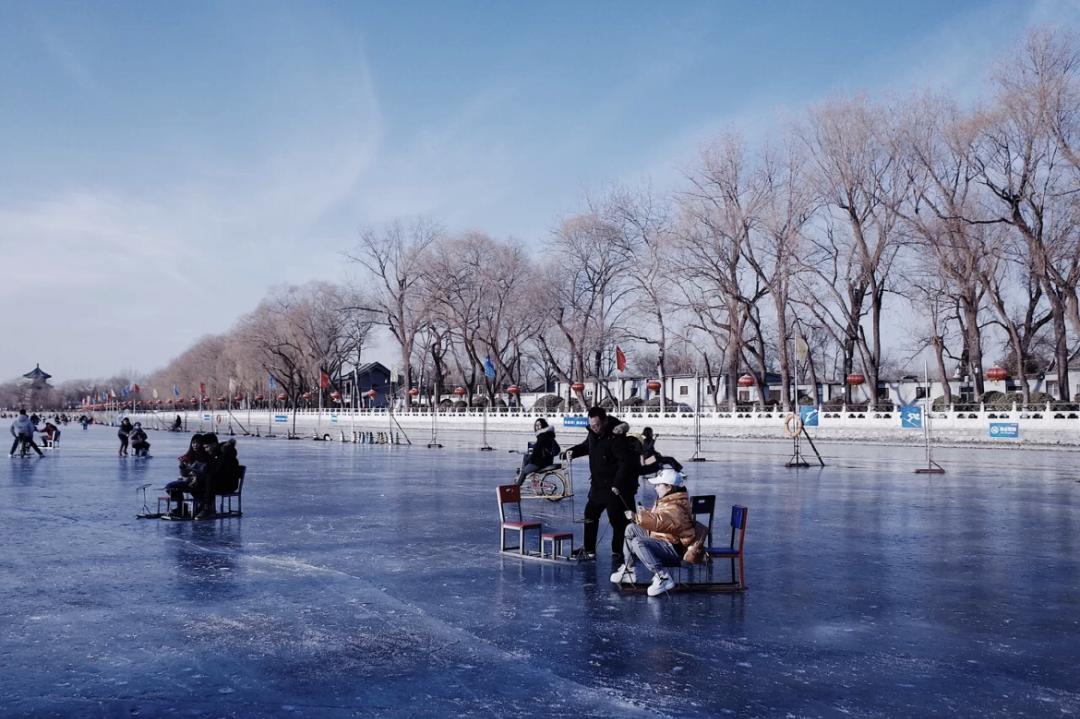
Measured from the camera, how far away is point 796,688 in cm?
550

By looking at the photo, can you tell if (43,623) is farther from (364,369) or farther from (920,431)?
(364,369)

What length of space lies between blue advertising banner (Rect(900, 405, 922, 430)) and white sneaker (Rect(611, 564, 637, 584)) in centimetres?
3706

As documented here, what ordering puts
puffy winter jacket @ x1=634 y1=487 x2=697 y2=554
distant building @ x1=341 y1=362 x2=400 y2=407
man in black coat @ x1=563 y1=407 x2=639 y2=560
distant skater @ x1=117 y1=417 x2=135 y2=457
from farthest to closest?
distant building @ x1=341 y1=362 x2=400 y2=407 < distant skater @ x1=117 y1=417 x2=135 y2=457 < man in black coat @ x1=563 y1=407 x2=639 y2=560 < puffy winter jacket @ x1=634 y1=487 x2=697 y2=554

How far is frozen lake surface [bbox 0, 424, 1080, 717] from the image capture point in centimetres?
534

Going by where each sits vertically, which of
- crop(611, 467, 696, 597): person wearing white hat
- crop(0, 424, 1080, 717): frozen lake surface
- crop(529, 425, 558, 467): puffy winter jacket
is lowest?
crop(0, 424, 1080, 717): frozen lake surface

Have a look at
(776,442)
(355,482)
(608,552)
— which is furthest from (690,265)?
(608,552)

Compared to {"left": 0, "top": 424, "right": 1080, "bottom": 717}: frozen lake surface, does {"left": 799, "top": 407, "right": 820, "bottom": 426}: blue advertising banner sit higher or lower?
higher

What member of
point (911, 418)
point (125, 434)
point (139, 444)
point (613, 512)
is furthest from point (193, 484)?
point (911, 418)

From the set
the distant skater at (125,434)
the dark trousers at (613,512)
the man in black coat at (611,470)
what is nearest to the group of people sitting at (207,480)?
the dark trousers at (613,512)

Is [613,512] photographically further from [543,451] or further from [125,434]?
[125,434]

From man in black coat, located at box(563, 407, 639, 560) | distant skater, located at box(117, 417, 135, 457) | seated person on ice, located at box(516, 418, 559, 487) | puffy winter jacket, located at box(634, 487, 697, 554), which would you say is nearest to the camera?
puffy winter jacket, located at box(634, 487, 697, 554)

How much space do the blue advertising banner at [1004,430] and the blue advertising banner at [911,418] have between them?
3.17 metres

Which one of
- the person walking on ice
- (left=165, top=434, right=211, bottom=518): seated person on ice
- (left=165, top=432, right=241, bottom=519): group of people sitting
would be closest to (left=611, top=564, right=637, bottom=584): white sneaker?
(left=165, top=432, right=241, bottom=519): group of people sitting

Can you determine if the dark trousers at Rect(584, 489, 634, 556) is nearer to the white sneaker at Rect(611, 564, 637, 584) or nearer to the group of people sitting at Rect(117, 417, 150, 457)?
the white sneaker at Rect(611, 564, 637, 584)
